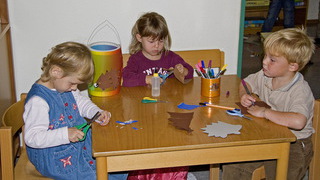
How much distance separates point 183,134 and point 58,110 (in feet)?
1.90

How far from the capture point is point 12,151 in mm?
1889

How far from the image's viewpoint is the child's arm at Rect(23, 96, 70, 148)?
1890mm

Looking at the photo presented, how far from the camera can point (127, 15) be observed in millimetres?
2938

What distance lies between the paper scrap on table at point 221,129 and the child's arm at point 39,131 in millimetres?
558

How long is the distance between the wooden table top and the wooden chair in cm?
33

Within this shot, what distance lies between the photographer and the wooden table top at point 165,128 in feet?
5.71

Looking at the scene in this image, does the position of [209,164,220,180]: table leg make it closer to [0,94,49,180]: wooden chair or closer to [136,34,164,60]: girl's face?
[136,34,164,60]: girl's face

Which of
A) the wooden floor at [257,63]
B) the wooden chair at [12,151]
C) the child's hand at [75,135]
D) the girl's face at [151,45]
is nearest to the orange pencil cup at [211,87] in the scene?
the girl's face at [151,45]

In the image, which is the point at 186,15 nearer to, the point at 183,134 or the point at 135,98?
the point at 135,98

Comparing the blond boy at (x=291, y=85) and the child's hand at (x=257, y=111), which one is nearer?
the child's hand at (x=257, y=111)

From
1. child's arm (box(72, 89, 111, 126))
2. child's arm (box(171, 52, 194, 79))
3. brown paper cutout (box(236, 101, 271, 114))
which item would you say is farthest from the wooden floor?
child's arm (box(72, 89, 111, 126))

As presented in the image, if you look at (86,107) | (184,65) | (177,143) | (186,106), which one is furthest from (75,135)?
(184,65)

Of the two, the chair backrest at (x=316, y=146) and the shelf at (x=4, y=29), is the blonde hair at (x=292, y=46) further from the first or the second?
the shelf at (x=4, y=29)

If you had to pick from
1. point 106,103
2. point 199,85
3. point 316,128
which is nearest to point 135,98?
point 106,103
